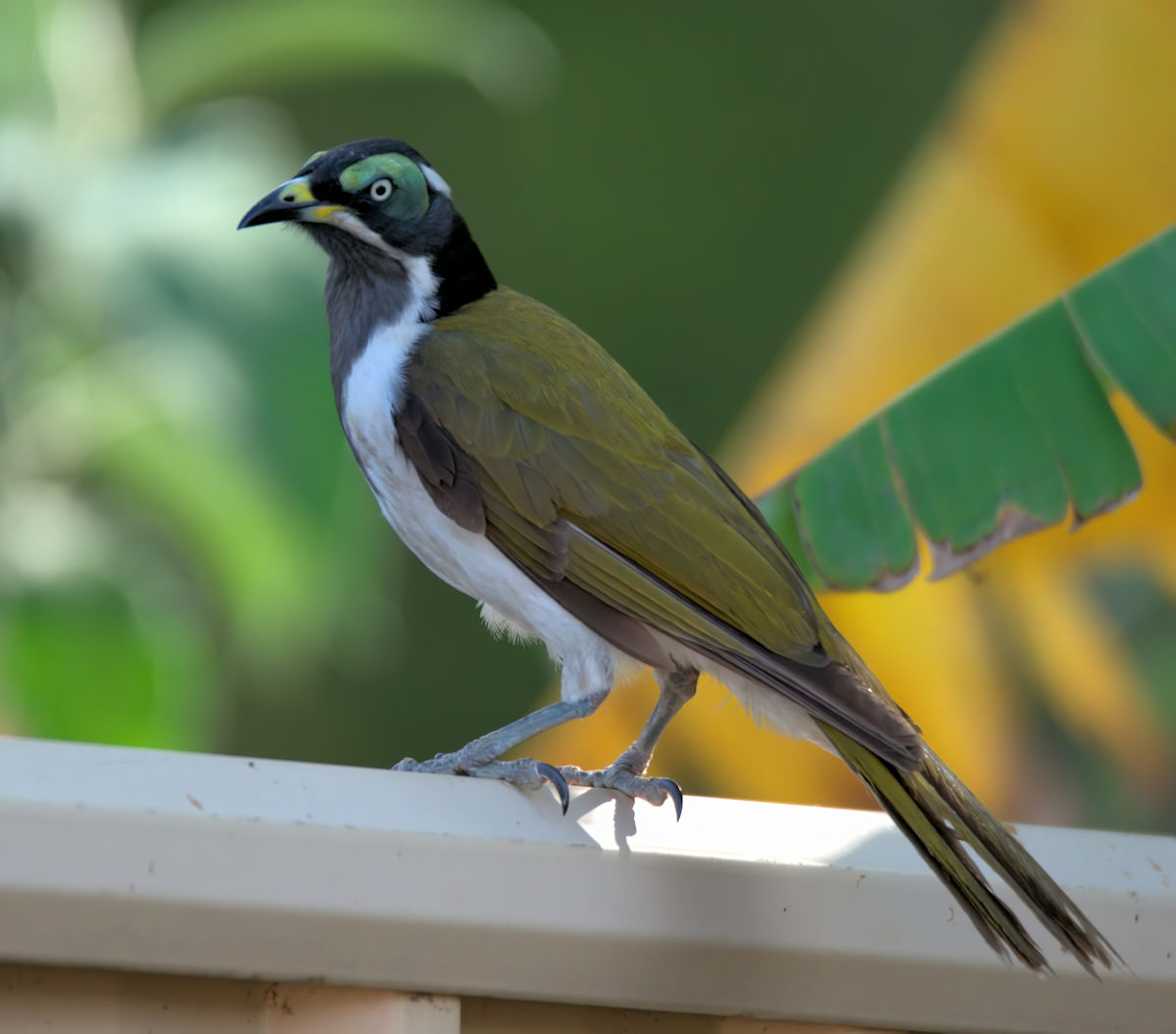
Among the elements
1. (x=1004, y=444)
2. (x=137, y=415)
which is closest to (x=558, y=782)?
(x=1004, y=444)

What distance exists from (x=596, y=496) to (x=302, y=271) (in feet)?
6.07

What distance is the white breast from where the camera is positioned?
1995mm

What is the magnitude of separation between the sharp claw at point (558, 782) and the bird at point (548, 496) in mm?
44

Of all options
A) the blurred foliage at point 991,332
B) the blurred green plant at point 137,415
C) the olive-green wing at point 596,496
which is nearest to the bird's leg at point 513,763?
the olive-green wing at point 596,496

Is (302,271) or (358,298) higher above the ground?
(358,298)

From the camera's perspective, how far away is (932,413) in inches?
104

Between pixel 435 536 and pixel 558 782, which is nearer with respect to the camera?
pixel 558 782

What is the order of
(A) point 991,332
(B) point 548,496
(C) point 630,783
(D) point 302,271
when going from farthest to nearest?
1. (D) point 302,271
2. (A) point 991,332
3. (B) point 548,496
4. (C) point 630,783

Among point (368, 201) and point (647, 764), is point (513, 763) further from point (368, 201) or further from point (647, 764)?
point (368, 201)

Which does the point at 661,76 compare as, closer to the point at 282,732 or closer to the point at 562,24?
the point at 562,24

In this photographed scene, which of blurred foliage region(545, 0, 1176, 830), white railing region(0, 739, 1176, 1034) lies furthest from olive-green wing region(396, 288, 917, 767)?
blurred foliage region(545, 0, 1176, 830)

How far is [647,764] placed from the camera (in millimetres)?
2045

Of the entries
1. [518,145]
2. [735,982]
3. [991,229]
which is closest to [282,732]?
[518,145]

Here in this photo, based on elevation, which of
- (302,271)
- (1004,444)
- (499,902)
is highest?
(1004,444)
